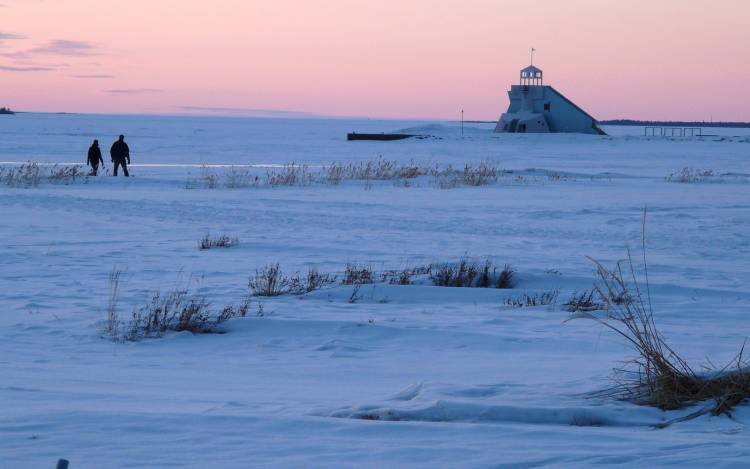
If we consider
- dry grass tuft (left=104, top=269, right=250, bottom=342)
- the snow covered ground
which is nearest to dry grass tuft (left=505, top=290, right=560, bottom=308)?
the snow covered ground

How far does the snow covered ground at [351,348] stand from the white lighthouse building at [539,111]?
67572 mm

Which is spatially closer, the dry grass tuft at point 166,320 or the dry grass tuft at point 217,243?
the dry grass tuft at point 166,320

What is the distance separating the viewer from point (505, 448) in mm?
4684

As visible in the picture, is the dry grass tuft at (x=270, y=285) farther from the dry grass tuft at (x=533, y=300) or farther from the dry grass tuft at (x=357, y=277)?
the dry grass tuft at (x=533, y=300)

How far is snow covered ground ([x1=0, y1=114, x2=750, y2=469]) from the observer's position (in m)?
4.73

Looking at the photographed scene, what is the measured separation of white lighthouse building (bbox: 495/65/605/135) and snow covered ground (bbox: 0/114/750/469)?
6757 cm

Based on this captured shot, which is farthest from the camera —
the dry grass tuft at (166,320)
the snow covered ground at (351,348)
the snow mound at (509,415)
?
the dry grass tuft at (166,320)

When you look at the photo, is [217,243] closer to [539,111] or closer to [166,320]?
[166,320]

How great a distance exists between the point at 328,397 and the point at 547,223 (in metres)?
13.0

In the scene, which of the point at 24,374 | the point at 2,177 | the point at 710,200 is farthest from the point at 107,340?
the point at 2,177

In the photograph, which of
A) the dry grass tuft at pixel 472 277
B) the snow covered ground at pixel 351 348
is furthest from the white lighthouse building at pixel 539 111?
the dry grass tuft at pixel 472 277

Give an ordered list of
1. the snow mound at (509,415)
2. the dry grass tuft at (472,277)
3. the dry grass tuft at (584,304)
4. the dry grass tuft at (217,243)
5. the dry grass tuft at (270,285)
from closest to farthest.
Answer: the snow mound at (509,415) → the dry grass tuft at (584,304) → the dry grass tuft at (270,285) → the dry grass tuft at (472,277) → the dry grass tuft at (217,243)

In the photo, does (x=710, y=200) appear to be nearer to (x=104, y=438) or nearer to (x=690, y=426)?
(x=690, y=426)

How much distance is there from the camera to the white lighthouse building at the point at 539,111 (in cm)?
8594
